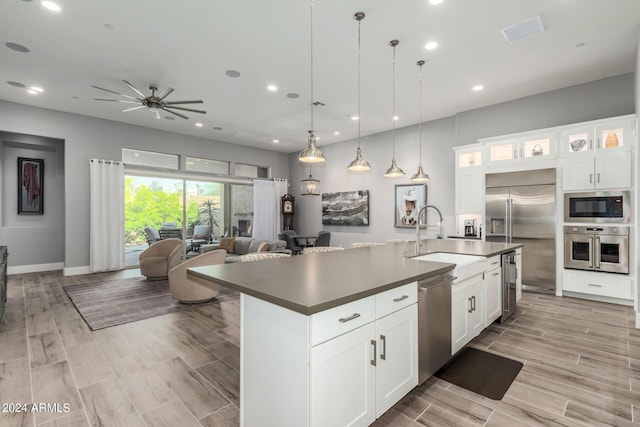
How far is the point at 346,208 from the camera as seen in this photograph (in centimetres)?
835

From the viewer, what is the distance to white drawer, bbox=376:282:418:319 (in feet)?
5.72

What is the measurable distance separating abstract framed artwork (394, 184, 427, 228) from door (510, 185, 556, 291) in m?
2.02

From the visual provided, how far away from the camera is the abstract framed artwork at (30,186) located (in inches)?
262

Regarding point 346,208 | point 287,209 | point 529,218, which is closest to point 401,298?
point 529,218

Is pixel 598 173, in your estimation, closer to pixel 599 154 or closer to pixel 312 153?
pixel 599 154

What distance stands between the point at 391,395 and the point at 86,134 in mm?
7739

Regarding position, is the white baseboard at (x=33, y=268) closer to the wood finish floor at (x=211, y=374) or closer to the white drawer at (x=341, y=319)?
the wood finish floor at (x=211, y=374)

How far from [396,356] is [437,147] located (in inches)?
222

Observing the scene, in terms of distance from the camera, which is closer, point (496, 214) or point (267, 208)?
point (496, 214)

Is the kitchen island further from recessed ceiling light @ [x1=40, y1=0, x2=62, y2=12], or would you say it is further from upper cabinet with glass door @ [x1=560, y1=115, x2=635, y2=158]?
upper cabinet with glass door @ [x1=560, y1=115, x2=635, y2=158]

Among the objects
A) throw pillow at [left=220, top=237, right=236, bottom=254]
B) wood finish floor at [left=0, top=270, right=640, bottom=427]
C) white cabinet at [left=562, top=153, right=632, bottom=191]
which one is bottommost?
wood finish floor at [left=0, top=270, right=640, bottom=427]

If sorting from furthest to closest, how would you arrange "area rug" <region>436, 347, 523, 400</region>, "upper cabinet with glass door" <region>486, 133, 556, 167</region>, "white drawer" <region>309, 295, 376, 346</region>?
"upper cabinet with glass door" <region>486, 133, 556, 167</region>, "area rug" <region>436, 347, 523, 400</region>, "white drawer" <region>309, 295, 376, 346</region>

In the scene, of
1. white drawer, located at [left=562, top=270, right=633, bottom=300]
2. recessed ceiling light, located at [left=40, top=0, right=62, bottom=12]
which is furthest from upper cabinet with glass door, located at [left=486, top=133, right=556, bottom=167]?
recessed ceiling light, located at [left=40, top=0, right=62, bottom=12]

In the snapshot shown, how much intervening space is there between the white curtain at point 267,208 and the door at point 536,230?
6389mm
